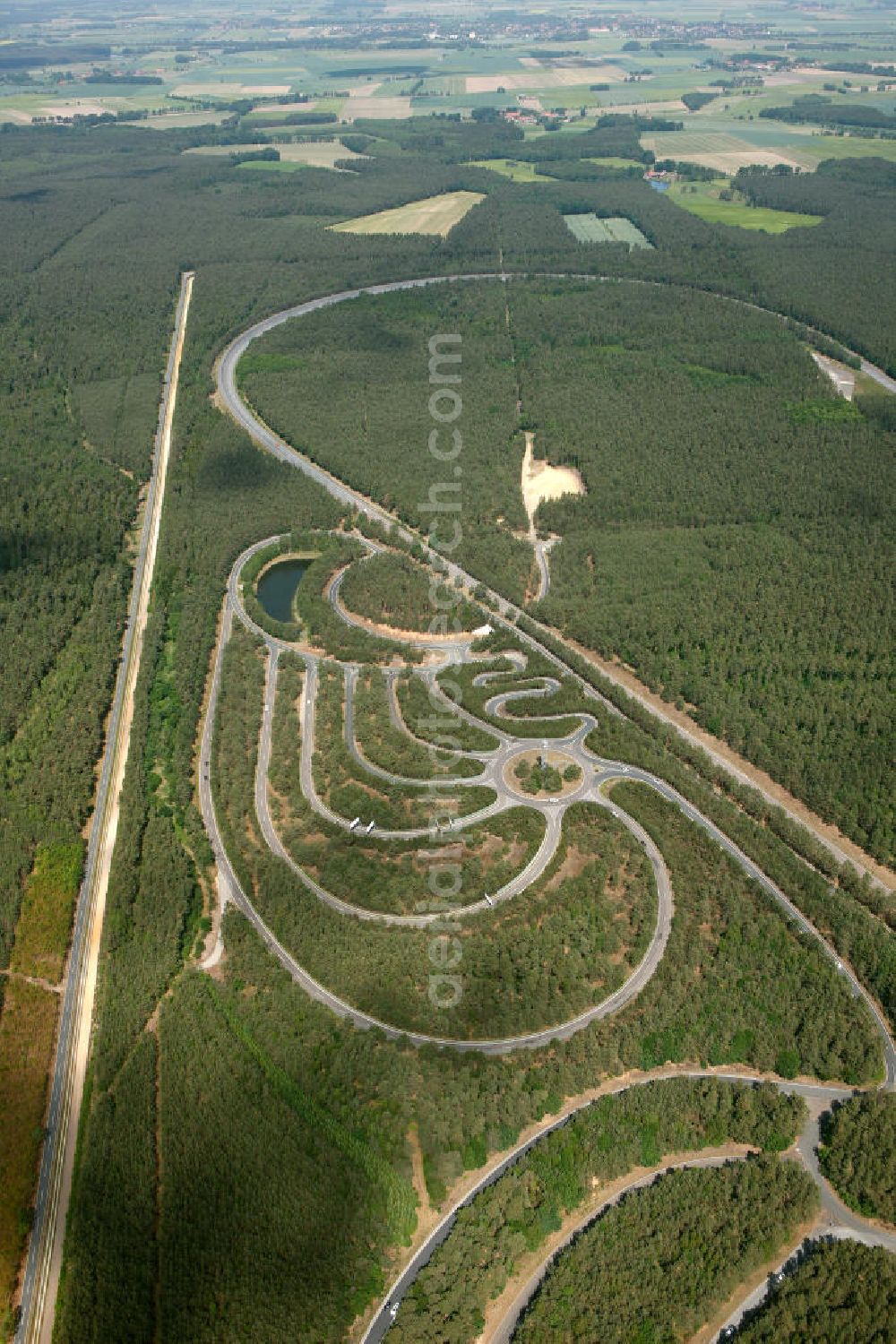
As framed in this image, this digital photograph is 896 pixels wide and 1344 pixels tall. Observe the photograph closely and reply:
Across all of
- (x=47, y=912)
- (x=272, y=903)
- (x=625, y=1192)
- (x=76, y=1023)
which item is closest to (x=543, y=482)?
(x=272, y=903)

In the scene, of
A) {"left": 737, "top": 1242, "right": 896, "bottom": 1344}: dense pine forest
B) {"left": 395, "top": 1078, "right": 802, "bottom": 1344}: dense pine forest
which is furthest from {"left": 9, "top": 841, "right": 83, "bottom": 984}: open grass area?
{"left": 737, "top": 1242, "right": 896, "bottom": 1344}: dense pine forest

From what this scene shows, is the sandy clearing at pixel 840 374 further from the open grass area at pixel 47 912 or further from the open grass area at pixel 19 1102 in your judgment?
the open grass area at pixel 19 1102

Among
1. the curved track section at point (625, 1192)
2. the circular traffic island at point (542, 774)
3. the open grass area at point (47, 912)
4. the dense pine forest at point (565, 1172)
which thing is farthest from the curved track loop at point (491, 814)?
the open grass area at point (47, 912)

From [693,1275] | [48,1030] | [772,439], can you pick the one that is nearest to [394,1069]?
[693,1275]

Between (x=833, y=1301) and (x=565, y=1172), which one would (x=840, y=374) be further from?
(x=833, y=1301)

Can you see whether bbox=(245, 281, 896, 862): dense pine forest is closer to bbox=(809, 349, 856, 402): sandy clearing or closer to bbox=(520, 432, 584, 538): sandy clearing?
bbox=(520, 432, 584, 538): sandy clearing

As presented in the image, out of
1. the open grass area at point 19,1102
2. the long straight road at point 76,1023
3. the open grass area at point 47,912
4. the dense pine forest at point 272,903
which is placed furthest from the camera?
the open grass area at point 47,912

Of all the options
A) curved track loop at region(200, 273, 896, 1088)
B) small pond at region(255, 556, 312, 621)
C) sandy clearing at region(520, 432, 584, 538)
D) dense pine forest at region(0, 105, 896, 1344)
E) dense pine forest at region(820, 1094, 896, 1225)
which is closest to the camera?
dense pine forest at region(0, 105, 896, 1344)
